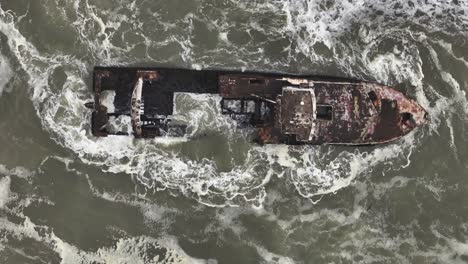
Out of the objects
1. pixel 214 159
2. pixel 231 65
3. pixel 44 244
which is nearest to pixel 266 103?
pixel 231 65

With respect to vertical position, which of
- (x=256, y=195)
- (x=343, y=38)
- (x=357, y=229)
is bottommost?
(x=357, y=229)

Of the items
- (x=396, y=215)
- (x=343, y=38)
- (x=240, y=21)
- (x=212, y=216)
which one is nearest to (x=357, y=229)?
(x=396, y=215)

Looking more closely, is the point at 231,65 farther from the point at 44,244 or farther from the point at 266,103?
the point at 44,244

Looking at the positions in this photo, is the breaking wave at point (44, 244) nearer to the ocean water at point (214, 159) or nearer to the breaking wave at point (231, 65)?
the ocean water at point (214, 159)

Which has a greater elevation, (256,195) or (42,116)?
(42,116)

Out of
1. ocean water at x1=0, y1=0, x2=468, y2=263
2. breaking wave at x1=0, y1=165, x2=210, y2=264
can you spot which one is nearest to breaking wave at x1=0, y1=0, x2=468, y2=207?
ocean water at x1=0, y1=0, x2=468, y2=263

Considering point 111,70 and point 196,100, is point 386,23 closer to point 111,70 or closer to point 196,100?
point 196,100
